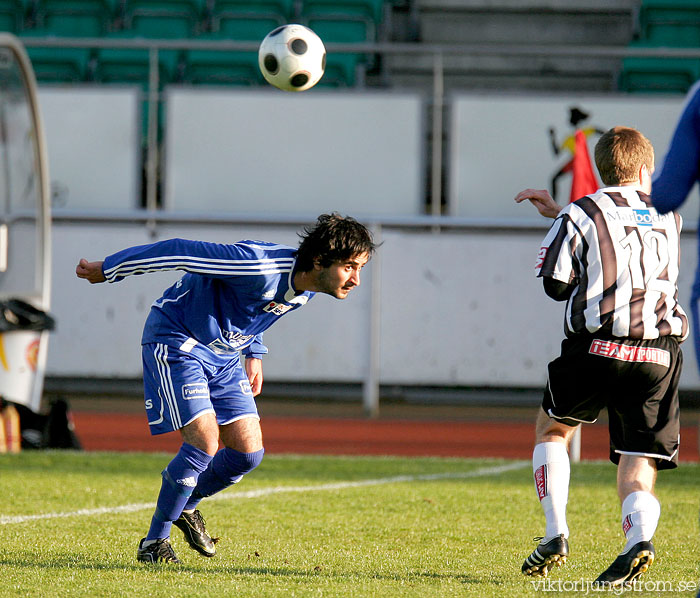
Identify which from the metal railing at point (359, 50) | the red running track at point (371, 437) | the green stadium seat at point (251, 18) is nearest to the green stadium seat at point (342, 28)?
the green stadium seat at point (251, 18)

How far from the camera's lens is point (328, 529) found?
548 cm

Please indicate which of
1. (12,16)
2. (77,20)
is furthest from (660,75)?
(12,16)

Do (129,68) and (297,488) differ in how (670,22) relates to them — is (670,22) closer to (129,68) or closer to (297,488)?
(129,68)

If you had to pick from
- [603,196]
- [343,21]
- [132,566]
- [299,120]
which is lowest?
[132,566]

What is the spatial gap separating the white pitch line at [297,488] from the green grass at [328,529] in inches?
0.8

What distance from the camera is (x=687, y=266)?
1188cm

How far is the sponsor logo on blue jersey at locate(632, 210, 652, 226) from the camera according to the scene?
4051 millimetres

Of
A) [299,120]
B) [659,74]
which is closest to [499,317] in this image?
[299,120]

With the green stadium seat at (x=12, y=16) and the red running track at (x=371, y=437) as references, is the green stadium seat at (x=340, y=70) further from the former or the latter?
the red running track at (x=371, y=437)

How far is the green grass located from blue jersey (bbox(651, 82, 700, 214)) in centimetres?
157

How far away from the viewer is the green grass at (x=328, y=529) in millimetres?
4082

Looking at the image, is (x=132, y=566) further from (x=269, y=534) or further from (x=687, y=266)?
(x=687, y=266)

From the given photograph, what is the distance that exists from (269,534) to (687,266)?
796 cm

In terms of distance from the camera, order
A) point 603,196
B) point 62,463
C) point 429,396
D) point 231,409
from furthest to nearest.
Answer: point 429,396 < point 62,463 < point 231,409 < point 603,196
